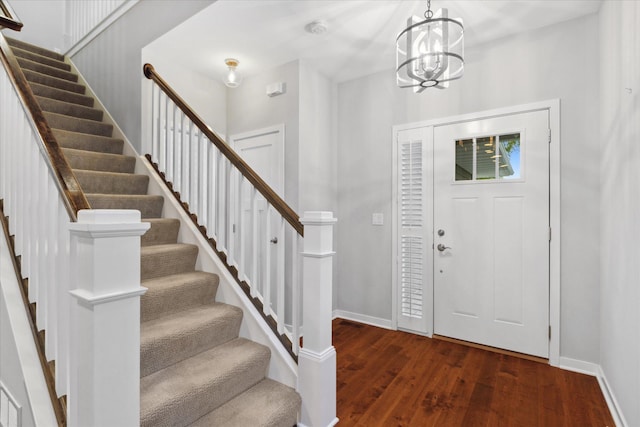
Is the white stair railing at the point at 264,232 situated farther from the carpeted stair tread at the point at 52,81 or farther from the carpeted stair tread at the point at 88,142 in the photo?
the carpeted stair tread at the point at 52,81

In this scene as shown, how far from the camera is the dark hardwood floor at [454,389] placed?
1811mm

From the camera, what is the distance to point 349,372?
2312 mm

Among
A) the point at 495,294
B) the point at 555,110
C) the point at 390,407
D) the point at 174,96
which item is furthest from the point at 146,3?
the point at 495,294

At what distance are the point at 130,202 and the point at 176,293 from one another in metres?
0.90

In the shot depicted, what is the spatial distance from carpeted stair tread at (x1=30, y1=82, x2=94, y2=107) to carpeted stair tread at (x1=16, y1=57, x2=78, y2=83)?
14.4 inches

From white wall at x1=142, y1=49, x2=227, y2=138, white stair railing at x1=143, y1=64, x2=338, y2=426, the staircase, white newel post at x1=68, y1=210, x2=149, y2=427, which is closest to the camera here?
white newel post at x1=68, y1=210, x2=149, y2=427

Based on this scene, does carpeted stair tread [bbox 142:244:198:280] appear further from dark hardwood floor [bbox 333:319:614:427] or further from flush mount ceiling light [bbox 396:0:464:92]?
flush mount ceiling light [bbox 396:0:464:92]

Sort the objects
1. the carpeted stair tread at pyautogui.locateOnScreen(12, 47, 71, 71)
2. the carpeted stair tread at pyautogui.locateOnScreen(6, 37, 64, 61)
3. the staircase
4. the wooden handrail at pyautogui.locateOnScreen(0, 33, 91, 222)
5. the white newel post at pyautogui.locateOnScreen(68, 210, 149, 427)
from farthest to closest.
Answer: the carpeted stair tread at pyautogui.locateOnScreen(6, 37, 64, 61) → the carpeted stair tread at pyautogui.locateOnScreen(12, 47, 71, 71) → the staircase → the wooden handrail at pyautogui.locateOnScreen(0, 33, 91, 222) → the white newel post at pyautogui.locateOnScreen(68, 210, 149, 427)

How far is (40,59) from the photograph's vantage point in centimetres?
348

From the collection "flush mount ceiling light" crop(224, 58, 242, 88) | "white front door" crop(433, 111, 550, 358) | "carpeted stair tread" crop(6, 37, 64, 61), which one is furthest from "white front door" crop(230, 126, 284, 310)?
"carpeted stair tread" crop(6, 37, 64, 61)

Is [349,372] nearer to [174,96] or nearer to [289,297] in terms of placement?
[289,297]

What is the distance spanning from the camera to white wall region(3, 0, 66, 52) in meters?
4.03

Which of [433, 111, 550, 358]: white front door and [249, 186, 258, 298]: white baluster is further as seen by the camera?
[433, 111, 550, 358]: white front door

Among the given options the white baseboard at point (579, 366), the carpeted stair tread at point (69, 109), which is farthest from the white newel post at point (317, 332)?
the carpeted stair tread at point (69, 109)
